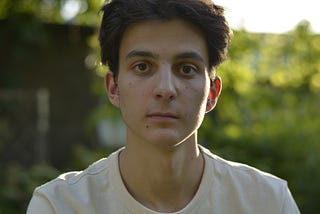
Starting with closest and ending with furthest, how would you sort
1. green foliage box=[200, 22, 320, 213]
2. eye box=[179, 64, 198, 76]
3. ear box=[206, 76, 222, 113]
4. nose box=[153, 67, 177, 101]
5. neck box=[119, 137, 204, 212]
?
nose box=[153, 67, 177, 101], eye box=[179, 64, 198, 76], neck box=[119, 137, 204, 212], ear box=[206, 76, 222, 113], green foliage box=[200, 22, 320, 213]

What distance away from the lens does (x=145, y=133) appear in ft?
8.41

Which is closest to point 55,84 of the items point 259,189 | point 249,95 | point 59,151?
point 59,151

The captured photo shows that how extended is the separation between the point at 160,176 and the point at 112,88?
393 mm

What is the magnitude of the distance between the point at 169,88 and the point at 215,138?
15.0ft

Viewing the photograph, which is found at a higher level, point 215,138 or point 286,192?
point 286,192

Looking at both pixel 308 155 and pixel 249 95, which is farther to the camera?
pixel 249 95

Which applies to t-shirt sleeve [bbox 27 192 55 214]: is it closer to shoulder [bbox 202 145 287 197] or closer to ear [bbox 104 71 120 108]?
ear [bbox 104 71 120 108]

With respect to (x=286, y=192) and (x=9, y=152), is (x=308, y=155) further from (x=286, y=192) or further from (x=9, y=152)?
(x=9, y=152)

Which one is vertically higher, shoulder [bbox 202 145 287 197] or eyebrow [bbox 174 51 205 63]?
eyebrow [bbox 174 51 205 63]

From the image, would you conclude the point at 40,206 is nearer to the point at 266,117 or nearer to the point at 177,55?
the point at 177,55

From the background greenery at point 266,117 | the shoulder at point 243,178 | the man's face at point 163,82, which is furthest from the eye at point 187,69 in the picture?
the background greenery at point 266,117

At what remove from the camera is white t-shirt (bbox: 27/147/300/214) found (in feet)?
8.81

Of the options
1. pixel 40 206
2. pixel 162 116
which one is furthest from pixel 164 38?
pixel 40 206

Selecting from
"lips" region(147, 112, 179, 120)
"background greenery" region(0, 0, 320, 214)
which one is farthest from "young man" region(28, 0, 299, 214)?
"background greenery" region(0, 0, 320, 214)
